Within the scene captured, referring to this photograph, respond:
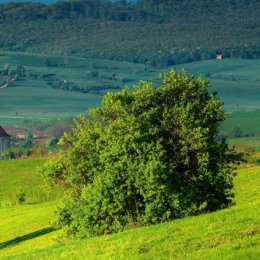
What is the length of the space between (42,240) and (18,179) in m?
24.6

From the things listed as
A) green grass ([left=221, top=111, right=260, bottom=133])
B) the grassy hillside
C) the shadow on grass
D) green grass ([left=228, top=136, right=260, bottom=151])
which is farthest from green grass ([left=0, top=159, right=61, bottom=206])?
green grass ([left=221, top=111, right=260, bottom=133])

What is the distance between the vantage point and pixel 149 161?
25.7m

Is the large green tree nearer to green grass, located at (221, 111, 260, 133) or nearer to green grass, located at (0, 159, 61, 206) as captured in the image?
green grass, located at (0, 159, 61, 206)

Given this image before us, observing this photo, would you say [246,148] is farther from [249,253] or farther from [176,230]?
[249,253]

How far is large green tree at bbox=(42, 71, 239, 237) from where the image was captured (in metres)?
25.8

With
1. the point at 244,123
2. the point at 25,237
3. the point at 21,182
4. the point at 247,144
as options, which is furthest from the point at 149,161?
the point at 244,123

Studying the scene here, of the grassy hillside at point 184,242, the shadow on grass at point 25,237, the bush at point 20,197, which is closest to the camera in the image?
the grassy hillside at point 184,242

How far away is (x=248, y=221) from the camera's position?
20.8 meters

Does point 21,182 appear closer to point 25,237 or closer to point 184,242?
point 25,237

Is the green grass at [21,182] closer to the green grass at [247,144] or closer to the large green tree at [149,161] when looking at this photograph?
the green grass at [247,144]

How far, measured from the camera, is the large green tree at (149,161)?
25.8 meters

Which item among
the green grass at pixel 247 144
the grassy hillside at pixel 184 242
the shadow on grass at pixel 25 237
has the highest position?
the grassy hillside at pixel 184 242

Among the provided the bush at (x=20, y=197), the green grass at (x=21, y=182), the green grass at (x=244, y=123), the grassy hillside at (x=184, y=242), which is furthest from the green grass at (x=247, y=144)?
the grassy hillside at (x=184, y=242)

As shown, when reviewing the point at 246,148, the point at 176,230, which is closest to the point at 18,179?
the point at 246,148
